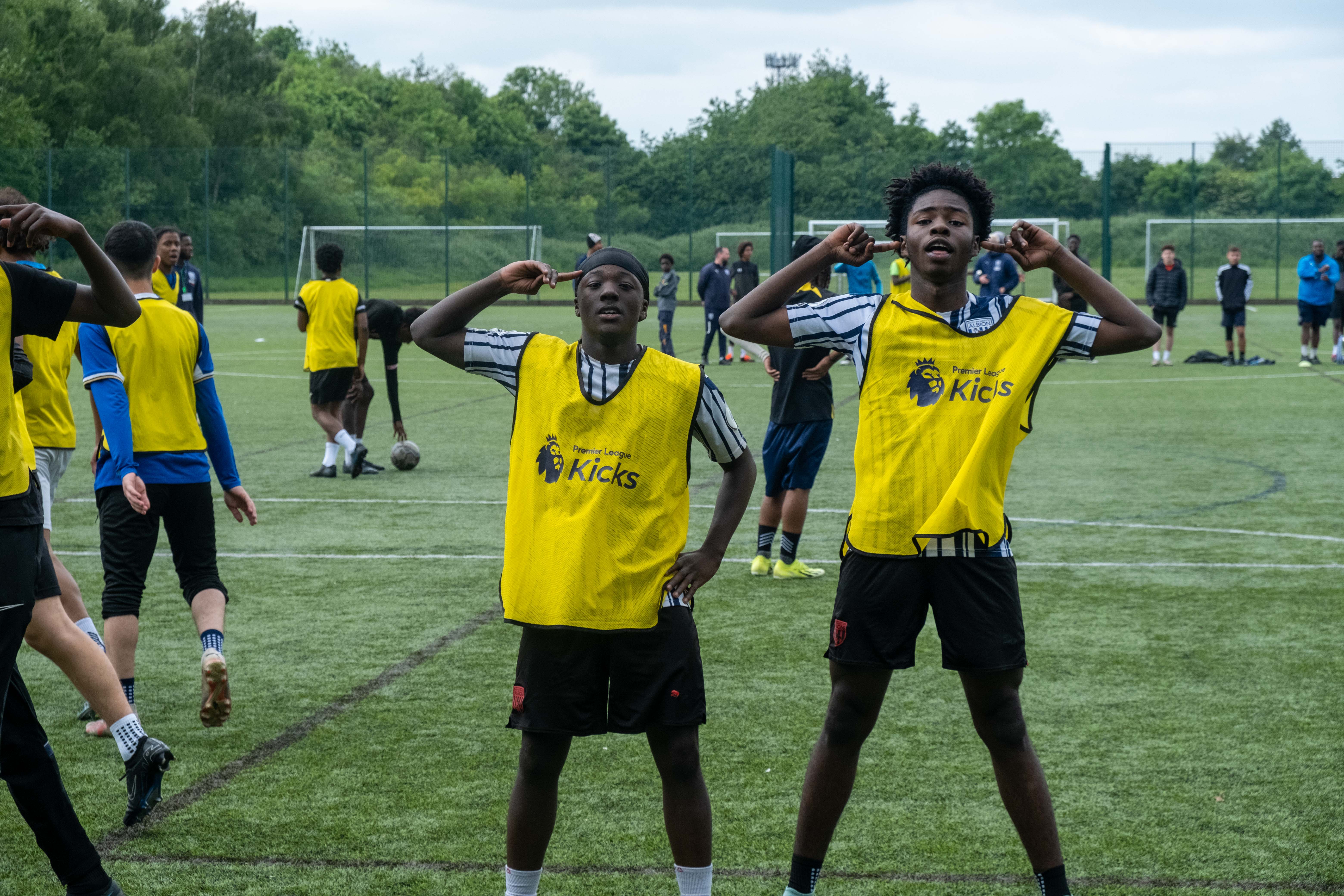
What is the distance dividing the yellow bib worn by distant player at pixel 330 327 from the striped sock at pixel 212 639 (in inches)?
297

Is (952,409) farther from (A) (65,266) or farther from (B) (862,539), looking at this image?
(A) (65,266)

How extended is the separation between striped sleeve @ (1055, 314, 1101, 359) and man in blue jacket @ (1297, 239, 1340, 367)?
21.7 metres

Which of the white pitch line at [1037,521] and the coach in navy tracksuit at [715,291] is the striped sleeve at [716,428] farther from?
the coach in navy tracksuit at [715,291]

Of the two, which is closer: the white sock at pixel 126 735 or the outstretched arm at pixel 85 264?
the outstretched arm at pixel 85 264

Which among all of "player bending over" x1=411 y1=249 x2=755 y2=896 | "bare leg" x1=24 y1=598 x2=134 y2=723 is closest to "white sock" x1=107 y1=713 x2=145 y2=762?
"bare leg" x1=24 y1=598 x2=134 y2=723

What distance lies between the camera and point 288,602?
794cm

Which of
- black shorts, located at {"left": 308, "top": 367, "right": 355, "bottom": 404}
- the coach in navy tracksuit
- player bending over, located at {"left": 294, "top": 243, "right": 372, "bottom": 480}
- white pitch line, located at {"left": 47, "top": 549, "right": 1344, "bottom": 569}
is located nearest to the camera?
white pitch line, located at {"left": 47, "top": 549, "right": 1344, "bottom": 569}

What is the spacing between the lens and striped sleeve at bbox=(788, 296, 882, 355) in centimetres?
386

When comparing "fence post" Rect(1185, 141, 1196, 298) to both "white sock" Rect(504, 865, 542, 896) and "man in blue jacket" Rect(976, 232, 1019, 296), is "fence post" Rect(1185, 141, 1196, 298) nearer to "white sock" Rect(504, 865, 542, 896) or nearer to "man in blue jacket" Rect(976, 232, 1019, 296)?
"man in blue jacket" Rect(976, 232, 1019, 296)

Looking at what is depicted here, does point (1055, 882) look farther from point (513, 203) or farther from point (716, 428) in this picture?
point (513, 203)

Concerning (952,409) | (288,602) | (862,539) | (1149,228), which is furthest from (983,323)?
(1149,228)

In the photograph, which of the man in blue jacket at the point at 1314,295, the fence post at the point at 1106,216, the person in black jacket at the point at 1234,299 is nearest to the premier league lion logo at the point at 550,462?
the person in black jacket at the point at 1234,299

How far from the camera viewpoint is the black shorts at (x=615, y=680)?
143 inches

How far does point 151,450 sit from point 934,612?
10.7 feet
